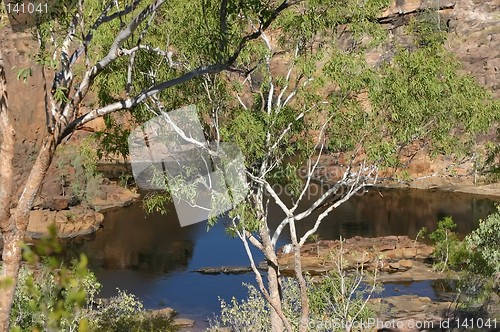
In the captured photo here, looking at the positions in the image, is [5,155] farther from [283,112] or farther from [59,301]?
[283,112]

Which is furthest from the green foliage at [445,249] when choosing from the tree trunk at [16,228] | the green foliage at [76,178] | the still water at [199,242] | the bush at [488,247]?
the tree trunk at [16,228]

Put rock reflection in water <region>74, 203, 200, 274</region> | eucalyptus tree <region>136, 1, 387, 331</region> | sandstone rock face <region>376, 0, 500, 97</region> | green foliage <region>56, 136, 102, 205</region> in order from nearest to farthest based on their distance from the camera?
eucalyptus tree <region>136, 1, 387, 331</region>
rock reflection in water <region>74, 203, 200, 274</region>
green foliage <region>56, 136, 102, 205</region>
sandstone rock face <region>376, 0, 500, 97</region>

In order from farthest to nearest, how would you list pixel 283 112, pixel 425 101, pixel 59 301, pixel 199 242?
pixel 199 242, pixel 283 112, pixel 425 101, pixel 59 301

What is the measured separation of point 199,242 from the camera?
3012 cm

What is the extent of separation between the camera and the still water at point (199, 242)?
78.5 ft

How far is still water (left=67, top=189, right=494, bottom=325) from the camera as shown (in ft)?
78.5

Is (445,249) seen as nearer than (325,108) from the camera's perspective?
No

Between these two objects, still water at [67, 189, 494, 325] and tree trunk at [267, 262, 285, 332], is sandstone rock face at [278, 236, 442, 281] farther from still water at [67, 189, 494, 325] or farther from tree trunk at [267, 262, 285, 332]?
tree trunk at [267, 262, 285, 332]

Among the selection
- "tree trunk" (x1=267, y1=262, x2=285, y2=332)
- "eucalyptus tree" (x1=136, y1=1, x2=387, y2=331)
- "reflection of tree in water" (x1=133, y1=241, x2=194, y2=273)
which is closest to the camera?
"eucalyptus tree" (x1=136, y1=1, x2=387, y2=331)

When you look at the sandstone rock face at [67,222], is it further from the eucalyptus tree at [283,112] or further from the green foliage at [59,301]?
the eucalyptus tree at [283,112]

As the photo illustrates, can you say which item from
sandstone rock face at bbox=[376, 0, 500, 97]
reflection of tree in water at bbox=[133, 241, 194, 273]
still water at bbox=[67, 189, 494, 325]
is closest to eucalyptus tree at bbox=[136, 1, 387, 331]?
still water at bbox=[67, 189, 494, 325]

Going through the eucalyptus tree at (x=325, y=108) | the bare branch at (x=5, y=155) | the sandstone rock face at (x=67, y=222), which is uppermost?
the eucalyptus tree at (x=325, y=108)

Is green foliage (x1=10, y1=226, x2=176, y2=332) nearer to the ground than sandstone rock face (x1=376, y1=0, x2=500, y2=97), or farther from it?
nearer to the ground

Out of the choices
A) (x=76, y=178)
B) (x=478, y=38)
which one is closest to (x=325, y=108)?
(x=76, y=178)
